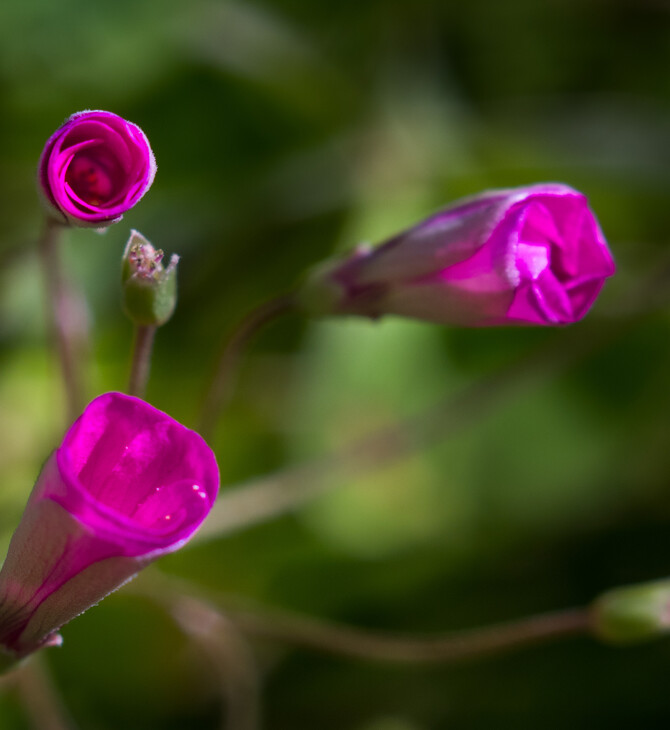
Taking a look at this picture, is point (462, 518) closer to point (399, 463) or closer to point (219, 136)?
point (399, 463)

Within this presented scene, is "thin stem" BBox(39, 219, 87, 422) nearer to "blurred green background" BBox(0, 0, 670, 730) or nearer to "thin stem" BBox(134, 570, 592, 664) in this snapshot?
"thin stem" BBox(134, 570, 592, 664)

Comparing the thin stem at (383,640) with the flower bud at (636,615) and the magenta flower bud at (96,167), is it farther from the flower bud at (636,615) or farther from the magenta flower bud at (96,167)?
the magenta flower bud at (96,167)

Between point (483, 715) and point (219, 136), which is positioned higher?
point (219, 136)

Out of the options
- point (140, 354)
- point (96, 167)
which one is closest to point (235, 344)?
point (140, 354)

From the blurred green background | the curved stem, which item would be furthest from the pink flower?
the blurred green background

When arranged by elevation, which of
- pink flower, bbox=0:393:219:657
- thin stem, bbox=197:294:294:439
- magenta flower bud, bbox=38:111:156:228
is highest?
magenta flower bud, bbox=38:111:156:228

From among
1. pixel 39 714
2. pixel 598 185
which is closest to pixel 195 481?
pixel 39 714

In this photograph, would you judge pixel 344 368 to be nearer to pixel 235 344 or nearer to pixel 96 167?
pixel 235 344
